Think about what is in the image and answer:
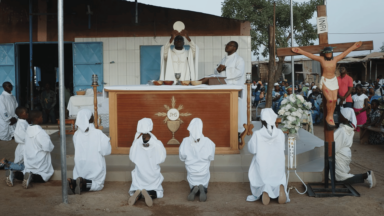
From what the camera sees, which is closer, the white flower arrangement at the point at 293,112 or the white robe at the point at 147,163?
the white robe at the point at 147,163

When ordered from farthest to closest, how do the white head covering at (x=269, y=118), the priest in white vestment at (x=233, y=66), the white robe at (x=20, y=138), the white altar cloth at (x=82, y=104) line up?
the white altar cloth at (x=82, y=104), the priest in white vestment at (x=233, y=66), the white robe at (x=20, y=138), the white head covering at (x=269, y=118)

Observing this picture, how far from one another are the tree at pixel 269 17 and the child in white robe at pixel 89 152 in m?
18.9

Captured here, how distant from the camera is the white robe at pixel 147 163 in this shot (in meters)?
5.43

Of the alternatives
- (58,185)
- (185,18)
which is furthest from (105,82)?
(58,185)

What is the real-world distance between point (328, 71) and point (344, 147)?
1326 mm

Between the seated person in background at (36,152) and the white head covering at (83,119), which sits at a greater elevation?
the white head covering at (83,119)

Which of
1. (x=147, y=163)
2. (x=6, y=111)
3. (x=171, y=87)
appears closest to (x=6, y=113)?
(x=6, y=111)

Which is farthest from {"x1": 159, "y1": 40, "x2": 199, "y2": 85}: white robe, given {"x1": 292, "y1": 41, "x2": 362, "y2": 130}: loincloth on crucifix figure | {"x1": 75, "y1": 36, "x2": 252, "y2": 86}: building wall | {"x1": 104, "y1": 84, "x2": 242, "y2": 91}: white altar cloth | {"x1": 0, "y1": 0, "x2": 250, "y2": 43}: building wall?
{"x1": 0, "y1": 0, "x2": 250, "y2": 43}: building wall

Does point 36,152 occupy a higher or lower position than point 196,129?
lower

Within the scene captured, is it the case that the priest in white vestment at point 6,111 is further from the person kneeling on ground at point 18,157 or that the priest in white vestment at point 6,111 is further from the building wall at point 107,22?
the person kneeling on ground at point 18,157

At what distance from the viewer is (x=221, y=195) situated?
5590 millimetres

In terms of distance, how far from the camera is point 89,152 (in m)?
5.86

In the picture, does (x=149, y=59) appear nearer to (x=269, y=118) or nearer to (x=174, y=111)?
(x=174, y=111)

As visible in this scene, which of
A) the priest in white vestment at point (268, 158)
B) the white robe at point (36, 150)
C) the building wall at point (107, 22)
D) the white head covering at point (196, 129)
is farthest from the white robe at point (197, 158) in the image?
the building wall at point (107, 22)
